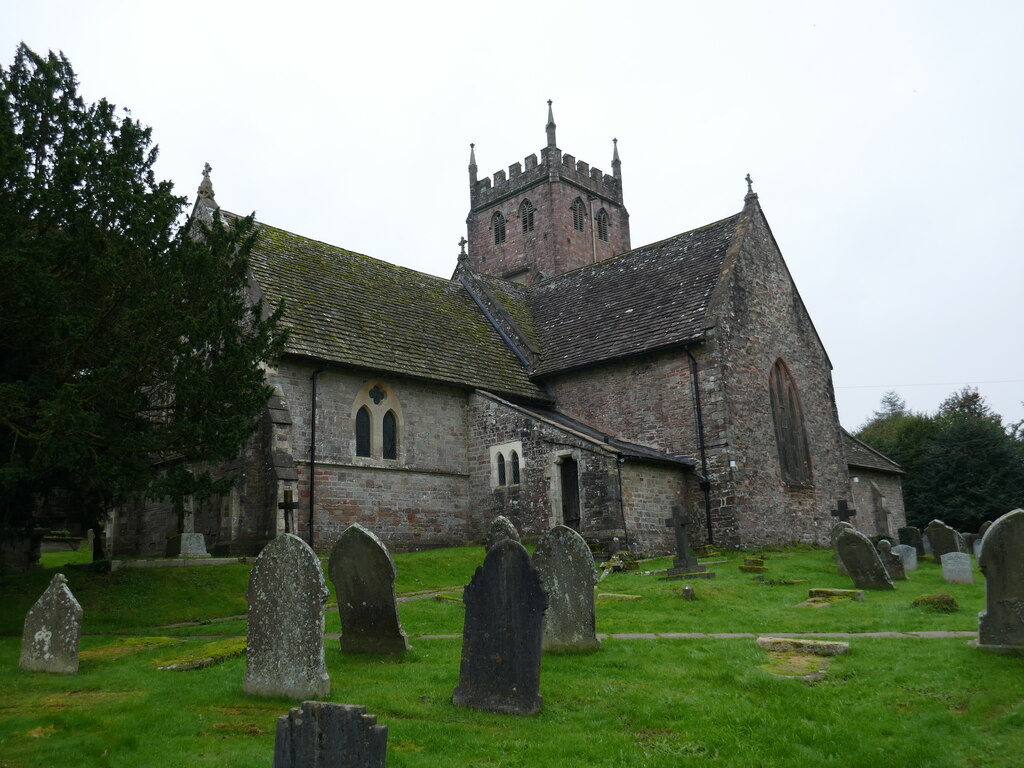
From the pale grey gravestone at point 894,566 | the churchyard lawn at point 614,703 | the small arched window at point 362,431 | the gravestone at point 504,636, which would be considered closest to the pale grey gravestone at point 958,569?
the pale grey gravestone at point 894,566

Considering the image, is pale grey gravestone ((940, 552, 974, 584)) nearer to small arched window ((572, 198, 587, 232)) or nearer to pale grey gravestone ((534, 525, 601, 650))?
pale grey gravestone ((534, 525, 601, 650))

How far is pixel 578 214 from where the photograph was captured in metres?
48.4

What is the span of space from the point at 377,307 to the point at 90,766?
19.0 metres

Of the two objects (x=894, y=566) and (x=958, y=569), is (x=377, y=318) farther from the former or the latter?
(x=958, y=569)

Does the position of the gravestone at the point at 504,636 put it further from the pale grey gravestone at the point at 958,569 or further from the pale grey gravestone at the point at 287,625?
the pale grey gravestone at the point at 958,569

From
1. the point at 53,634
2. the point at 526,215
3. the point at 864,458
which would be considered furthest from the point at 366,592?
the point at 526,215

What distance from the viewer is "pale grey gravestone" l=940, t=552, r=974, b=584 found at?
Result: 49.2 ft

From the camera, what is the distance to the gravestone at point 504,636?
725cm

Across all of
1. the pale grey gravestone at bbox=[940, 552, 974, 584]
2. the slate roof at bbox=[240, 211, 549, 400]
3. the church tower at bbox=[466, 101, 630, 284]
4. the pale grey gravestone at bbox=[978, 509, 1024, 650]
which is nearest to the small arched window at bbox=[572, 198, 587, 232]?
the church tower at bbox=[466, 101, 630, 284]

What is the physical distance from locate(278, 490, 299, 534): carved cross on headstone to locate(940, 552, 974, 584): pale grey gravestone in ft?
42.0

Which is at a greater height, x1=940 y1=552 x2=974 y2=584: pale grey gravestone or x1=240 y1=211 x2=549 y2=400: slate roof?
x1=240 y1=211 x2=549 y2=400: slate roof

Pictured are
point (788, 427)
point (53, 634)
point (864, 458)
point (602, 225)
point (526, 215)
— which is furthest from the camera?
point (602, 225)

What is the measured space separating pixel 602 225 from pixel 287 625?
147 ft

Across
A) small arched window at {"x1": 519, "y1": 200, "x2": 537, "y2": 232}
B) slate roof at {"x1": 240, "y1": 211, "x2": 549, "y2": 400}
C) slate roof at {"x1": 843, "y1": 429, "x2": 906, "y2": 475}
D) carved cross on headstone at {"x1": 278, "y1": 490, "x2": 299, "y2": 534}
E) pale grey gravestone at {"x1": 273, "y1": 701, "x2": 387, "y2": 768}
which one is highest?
small arched window at {"x1": 519, "y1": 200, "x2": 537, "y2": 232}
